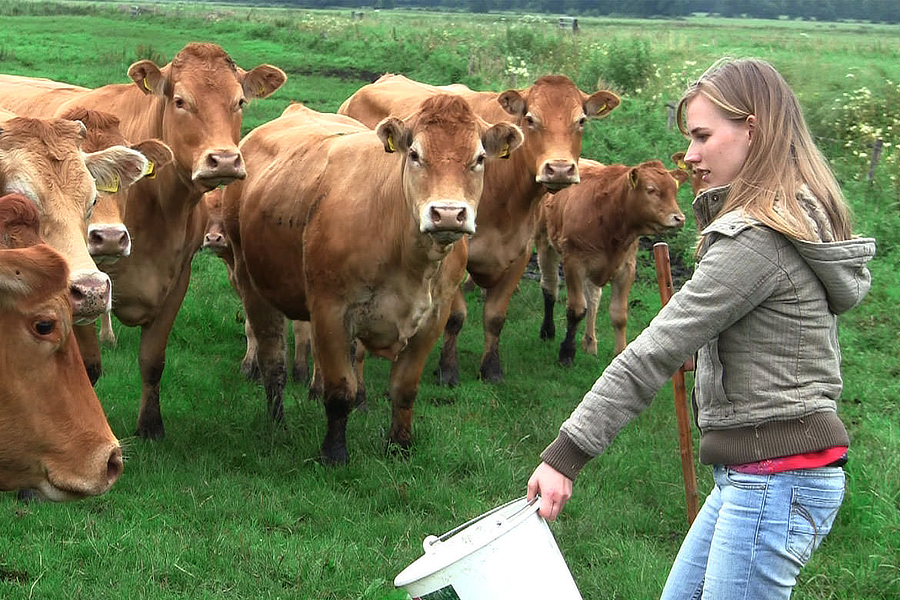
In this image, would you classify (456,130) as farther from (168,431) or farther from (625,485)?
(168,431)

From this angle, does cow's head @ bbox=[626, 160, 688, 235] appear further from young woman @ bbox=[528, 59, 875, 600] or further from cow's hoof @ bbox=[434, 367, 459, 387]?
young woman @ bbox=[528, 59, 875, 600]

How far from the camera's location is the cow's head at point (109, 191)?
19.7 feet

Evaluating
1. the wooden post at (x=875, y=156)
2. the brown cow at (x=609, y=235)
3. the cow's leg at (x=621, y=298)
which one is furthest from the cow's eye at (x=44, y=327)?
the wooden post at (x=875, y=156)

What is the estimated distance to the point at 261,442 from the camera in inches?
271

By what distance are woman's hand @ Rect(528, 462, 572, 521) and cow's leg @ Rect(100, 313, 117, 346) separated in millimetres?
6865

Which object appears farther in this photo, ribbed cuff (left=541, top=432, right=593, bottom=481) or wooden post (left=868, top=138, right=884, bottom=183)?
wooden post (left=868, top=138, right=884, bottom=183)

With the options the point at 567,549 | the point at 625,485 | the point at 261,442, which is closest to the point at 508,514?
the point at 567,549

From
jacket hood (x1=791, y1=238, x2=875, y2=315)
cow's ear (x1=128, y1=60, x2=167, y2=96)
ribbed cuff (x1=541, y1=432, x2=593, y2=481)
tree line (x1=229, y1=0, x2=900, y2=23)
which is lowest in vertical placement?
tree line (x1=229, y1=0, x2=900, y2=23)

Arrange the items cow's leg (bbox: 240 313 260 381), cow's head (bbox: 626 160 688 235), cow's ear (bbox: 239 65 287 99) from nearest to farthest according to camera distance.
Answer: cow's ear (bbox: 239 65 287 99)
cow's leg (bbox: 240 313 260 381)
cow's head (bbox: 626 160 688 235)

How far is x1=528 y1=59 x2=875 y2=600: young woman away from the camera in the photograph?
9.31 feet

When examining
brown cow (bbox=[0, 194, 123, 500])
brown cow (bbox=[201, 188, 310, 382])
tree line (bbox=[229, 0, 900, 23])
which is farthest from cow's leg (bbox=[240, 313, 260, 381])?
tree line (bbox=[229, 0, 900, 23])

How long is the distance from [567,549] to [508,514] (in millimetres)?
2697

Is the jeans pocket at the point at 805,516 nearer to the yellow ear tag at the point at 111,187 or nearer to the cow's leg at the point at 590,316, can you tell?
the yellow ear tag at the point at 111,187

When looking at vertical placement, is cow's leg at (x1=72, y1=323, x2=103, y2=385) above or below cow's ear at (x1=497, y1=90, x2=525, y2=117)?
below
